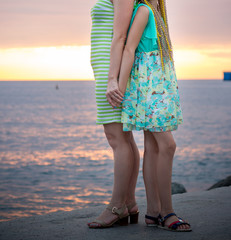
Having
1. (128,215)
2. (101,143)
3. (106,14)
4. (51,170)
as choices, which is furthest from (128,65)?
(101,143)

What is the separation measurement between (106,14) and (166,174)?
138 centimetres

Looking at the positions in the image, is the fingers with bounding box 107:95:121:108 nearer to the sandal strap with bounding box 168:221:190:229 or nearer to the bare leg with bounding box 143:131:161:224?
the bare leg with bounding box 143:131:161:224

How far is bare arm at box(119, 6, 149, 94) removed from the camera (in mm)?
3113

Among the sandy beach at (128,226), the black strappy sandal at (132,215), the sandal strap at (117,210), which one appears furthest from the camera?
the black strappy sandal at (132,215)

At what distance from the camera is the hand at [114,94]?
3.11 meters

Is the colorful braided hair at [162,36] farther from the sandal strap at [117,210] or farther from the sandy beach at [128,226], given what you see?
the sandy beach at [128,226]

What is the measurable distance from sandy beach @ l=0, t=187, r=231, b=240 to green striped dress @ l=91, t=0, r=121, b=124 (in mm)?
908

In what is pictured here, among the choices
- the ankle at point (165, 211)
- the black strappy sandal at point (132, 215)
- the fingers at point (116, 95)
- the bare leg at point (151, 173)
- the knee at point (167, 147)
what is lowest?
the black strappy sandal at point (132, 215)

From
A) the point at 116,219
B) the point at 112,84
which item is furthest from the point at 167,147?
the point at 116,219

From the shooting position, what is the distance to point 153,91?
3.13 metres

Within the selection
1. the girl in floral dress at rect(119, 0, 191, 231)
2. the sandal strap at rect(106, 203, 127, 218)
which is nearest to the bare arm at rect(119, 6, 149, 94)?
the girl in floral dress at rect(119, 0, 191, 231)

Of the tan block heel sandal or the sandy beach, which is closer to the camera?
the sandy beach

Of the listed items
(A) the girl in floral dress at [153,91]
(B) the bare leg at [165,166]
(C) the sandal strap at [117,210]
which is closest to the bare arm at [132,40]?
(A) the girl in floral dress at [153,91]

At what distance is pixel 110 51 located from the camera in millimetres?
3184
